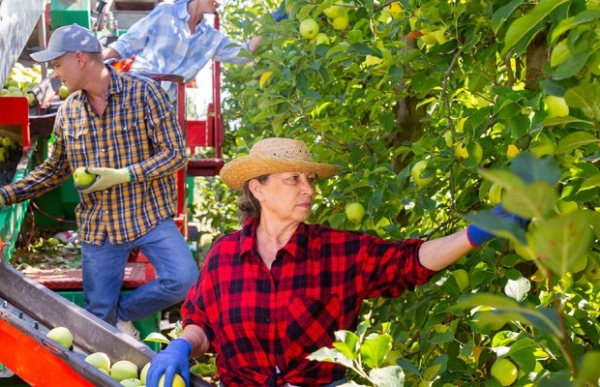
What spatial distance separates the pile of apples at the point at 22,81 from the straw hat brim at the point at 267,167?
2377 mm

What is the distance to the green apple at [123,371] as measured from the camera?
2.83 m

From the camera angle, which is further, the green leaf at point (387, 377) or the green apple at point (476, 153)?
the green apple at point (476, 153)

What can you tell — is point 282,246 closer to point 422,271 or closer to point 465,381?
point 422,271

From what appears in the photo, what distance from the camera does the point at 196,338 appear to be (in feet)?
8.90

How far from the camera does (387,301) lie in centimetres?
318

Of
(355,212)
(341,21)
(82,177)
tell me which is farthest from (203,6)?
(355,212)

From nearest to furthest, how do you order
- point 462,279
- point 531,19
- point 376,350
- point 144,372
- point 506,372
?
point 531,19, point 376,350, point 506,372, point 462,279, point 144,372

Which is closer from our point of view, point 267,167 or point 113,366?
point 267,167

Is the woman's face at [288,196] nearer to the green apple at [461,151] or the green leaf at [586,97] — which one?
the green apple at [461,151]

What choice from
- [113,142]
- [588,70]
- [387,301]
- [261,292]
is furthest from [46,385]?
[588,70]

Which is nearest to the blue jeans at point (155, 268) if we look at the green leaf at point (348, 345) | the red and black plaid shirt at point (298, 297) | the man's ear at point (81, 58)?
the man's ear at point (81, 58)

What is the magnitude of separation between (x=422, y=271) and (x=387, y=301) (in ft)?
2.30

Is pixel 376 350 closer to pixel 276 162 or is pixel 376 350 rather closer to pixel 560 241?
pixel 560 241

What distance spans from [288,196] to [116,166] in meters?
1.49
